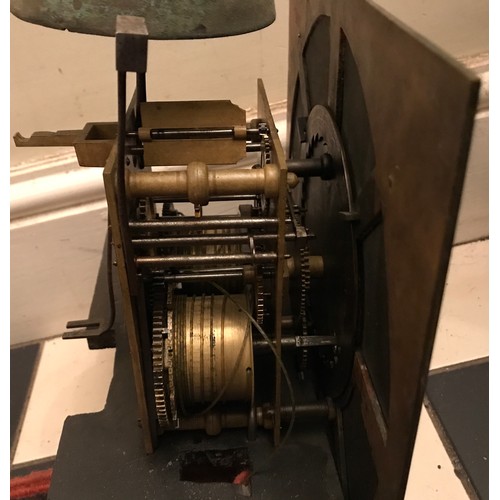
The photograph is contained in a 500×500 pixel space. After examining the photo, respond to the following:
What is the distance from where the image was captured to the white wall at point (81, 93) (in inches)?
54.7

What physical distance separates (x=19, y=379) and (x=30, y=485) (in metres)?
0.35

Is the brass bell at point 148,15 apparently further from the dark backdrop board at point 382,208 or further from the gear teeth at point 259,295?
the gear teeth at point 259,295

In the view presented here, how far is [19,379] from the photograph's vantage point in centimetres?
145

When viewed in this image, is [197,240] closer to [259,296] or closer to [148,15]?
[259,296]

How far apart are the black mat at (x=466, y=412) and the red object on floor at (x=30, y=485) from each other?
34.7 inches

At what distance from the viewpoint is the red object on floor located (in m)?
1.16

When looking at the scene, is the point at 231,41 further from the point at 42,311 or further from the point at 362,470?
the point at 362,470

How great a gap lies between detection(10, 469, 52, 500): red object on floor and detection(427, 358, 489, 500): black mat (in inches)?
34.7

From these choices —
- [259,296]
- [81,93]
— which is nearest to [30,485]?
[259,296]

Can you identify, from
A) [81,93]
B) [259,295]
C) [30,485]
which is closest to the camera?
[259,295]

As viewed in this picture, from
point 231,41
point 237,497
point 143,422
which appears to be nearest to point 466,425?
point 237,497

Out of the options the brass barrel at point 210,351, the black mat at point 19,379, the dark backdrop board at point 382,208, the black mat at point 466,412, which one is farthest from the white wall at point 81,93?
the brass barrel at point 210,351

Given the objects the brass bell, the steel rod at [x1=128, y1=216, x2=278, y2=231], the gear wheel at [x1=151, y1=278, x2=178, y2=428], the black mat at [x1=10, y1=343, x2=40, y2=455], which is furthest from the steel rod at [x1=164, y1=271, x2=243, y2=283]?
the black mat at [x1=10, y1=343, x2=40, y2=455]

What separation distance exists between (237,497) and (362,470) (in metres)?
0.20
